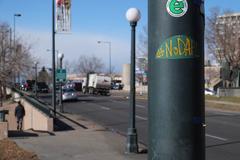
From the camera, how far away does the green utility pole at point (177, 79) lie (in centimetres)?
338

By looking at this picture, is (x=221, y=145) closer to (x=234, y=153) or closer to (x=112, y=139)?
(x=234, y=153)

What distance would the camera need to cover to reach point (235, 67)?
6175cm

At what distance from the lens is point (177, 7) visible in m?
3.36

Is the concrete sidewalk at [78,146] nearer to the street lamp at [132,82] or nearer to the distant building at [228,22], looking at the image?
the street lamp at [132,82]

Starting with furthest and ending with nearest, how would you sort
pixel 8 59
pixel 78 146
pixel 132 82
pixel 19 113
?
pixel 8 59, pixel 19 113, pixel 78 146, pixel 132 82

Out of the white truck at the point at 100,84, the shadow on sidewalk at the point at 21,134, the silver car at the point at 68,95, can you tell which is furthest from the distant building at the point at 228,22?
the shadow on sidewalk at the point at 21,134

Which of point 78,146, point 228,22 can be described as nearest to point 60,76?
point 78,146

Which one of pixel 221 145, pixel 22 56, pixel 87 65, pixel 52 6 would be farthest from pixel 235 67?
pixel 87 65

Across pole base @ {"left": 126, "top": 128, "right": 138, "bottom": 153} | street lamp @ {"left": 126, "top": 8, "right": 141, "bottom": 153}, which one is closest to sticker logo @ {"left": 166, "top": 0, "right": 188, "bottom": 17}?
street lamp @ {"left": 126, "top": 8, "right": 141, "bottom": 153}

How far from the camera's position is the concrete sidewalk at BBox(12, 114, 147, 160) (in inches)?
475

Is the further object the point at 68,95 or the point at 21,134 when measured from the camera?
the point at 68,95

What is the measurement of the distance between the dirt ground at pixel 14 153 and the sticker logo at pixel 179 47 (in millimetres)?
8573

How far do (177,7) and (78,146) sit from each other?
11.1 metres

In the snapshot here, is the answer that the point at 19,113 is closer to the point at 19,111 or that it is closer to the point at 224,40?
the point at 19,111
